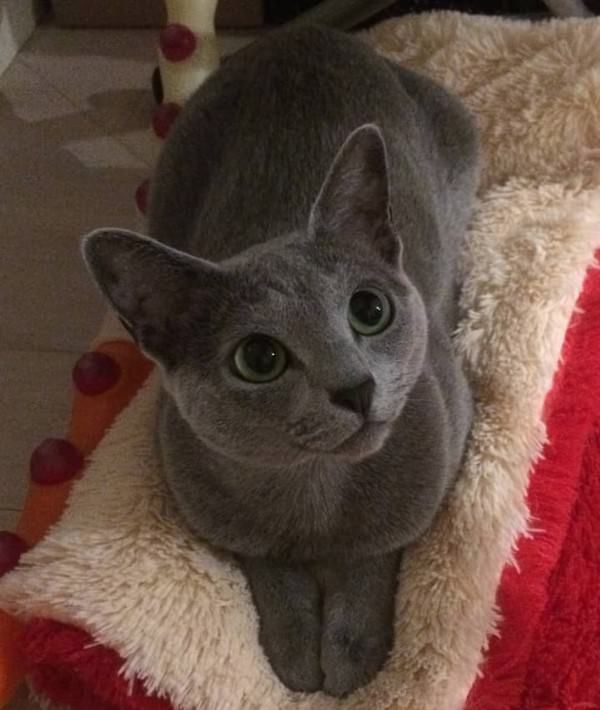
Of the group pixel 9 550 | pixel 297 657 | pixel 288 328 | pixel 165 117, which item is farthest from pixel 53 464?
pixel 165 117

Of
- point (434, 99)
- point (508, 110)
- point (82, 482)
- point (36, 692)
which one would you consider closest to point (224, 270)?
point (82, 482)

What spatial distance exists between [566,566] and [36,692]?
0.57 m

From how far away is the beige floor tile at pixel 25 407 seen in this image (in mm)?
1426

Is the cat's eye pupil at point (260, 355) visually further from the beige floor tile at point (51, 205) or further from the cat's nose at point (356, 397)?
the beige floor tile at point (51, 205)

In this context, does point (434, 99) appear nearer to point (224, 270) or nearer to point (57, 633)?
point (224, 270)

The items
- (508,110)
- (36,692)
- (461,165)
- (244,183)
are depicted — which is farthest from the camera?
(508,110)

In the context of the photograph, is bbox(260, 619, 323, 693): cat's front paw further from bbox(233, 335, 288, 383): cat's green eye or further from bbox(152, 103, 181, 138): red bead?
bbox(152, 103, 181, 138): red bead

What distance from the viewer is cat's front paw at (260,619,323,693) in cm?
106

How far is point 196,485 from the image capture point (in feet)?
3.54

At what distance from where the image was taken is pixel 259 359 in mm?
896

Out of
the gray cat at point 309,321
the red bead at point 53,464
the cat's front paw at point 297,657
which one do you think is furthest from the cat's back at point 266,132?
the cat's front paw at point 297,657

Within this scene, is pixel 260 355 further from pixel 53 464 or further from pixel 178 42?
pixel 178 42

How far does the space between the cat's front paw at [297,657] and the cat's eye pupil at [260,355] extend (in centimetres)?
31

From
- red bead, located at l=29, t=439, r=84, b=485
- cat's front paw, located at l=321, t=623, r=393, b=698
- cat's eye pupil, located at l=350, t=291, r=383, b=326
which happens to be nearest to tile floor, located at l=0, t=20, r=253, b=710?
red bead, located at l=29, t=439, r=84, b=485
